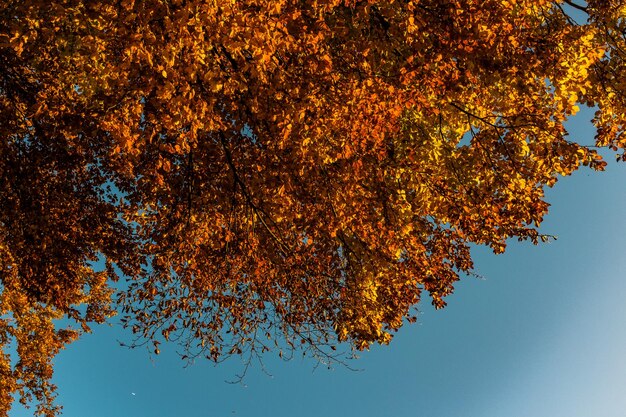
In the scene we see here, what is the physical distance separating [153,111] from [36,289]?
19.6 feet

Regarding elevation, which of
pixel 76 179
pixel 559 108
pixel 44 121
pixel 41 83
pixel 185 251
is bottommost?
pixel 185 251

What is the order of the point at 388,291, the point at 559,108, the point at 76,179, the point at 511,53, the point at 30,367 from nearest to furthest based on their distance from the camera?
the point at 511,53
the point at 559,108
the point at 76,179
the point at 388,291
the point at 30,367

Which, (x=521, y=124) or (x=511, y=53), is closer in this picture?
(x=511, y=53)

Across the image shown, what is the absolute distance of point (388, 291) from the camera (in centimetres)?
1266

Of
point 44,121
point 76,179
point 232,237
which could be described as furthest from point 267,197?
point 44,121

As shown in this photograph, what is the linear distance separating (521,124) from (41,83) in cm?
1143

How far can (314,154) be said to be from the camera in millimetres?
7941

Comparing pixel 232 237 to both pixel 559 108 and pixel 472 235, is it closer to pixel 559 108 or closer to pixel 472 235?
pixel 472 235

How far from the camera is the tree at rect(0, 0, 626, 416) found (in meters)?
7.71

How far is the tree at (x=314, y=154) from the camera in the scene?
771 centimetres

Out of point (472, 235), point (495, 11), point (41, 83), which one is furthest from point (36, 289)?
point (495, 11)

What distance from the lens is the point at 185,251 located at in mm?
9742

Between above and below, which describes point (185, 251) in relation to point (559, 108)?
below

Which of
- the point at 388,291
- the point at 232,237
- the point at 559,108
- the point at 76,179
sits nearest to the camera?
the point at 559,108
